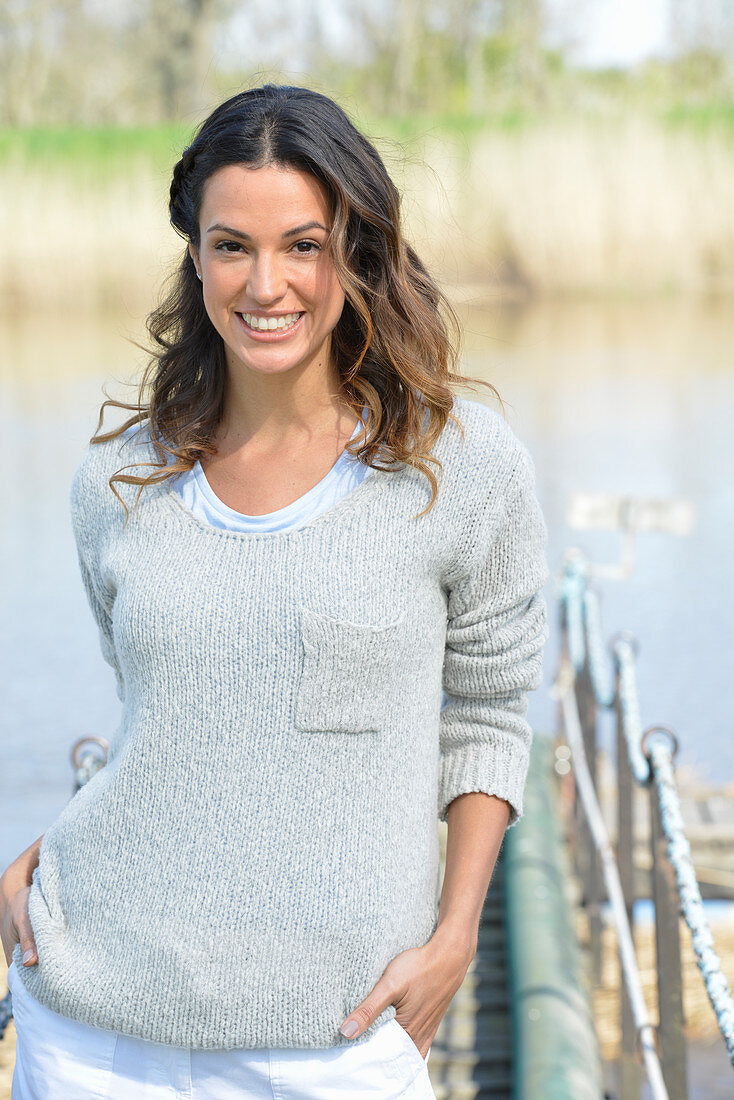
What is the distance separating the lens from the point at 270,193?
129 centimetres

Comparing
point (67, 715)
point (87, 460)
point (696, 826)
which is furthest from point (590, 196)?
point (87, 460)

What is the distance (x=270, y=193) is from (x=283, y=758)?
57 centimetres

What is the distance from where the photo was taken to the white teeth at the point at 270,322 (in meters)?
1.32

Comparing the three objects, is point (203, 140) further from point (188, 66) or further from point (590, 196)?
point (188, 66)

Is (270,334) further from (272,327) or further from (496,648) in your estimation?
(496,648)

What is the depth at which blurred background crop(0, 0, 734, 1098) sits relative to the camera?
5.82 meters

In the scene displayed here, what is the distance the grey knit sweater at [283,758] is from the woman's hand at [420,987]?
0.02m

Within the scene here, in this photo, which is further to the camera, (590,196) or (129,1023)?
(590,196)

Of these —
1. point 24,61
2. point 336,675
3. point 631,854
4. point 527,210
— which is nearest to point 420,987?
point 336,675

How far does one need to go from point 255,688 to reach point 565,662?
296 centimetres

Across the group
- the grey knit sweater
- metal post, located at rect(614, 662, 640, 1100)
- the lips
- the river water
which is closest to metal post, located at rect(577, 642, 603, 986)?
metal post, located at rect(614, 662, 640, 1100)

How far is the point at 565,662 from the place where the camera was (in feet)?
13.5

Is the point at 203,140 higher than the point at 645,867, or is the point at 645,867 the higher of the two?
the point at 203,140

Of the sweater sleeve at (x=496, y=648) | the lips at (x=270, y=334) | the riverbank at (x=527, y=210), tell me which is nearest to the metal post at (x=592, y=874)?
the sweater sleeve at (x=496, y=648)
